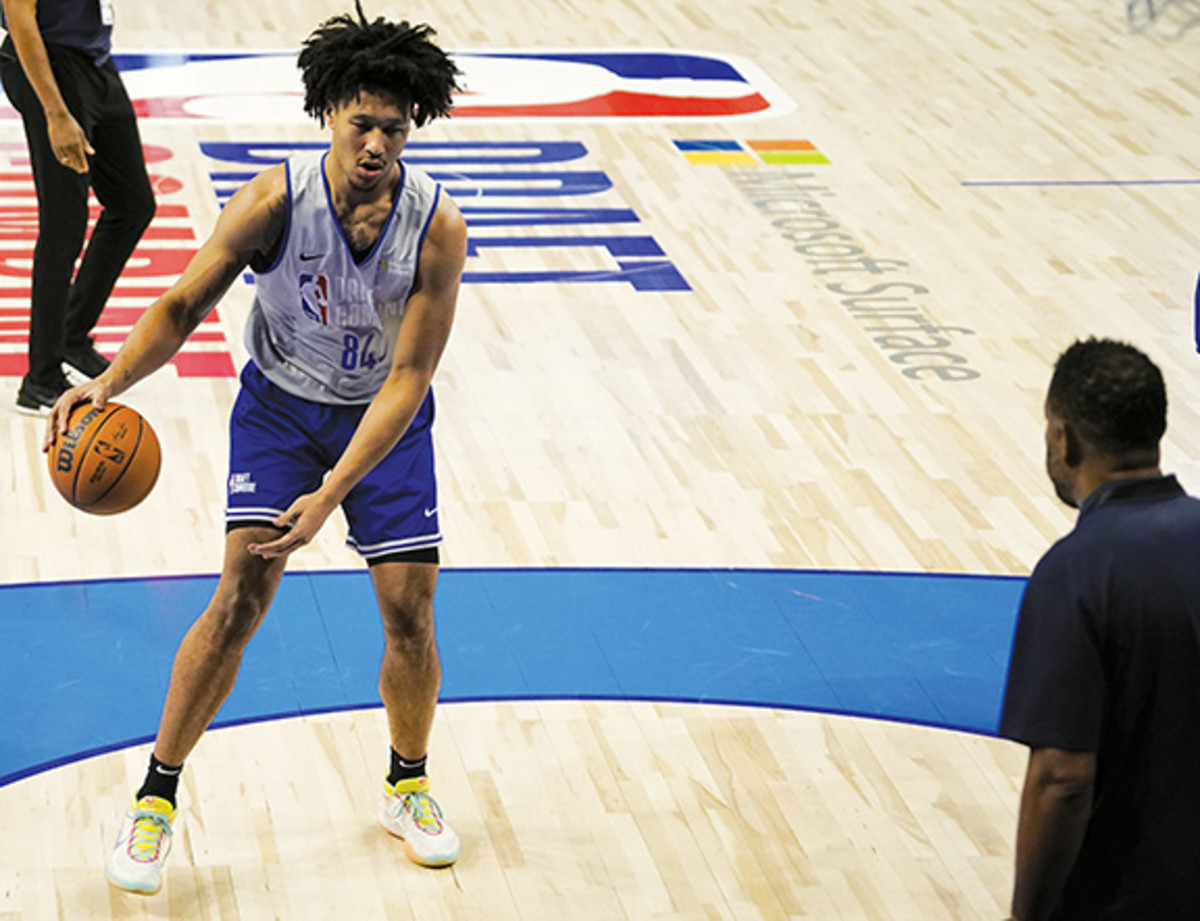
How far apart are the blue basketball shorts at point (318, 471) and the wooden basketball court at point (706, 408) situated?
2.24 feet

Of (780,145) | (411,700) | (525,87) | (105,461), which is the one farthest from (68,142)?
(525,87)

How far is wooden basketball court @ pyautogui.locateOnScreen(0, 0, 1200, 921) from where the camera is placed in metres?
4.16

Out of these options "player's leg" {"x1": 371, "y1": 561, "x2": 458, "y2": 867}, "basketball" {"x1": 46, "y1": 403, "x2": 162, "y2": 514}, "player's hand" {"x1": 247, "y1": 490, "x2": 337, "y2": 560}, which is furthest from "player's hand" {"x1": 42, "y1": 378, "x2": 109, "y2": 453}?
"player's leg" {"x1": 371, "y1": 561, "x2": 458, "y2": 867}

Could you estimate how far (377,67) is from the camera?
12.0 feet

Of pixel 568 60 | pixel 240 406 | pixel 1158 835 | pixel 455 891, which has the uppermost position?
pixel 1158 835

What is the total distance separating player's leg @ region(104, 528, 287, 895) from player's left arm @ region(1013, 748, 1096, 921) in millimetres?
1736

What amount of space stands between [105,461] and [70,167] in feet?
6.69

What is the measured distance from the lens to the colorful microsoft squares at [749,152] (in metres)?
8.84

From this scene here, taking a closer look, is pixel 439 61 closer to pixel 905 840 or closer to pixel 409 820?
pixel 409 820

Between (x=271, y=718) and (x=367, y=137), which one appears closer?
(x=367, y=137)

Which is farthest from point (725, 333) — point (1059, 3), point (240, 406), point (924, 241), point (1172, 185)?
point (1059, 3)

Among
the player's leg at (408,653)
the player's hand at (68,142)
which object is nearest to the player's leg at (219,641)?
the player's leg at (408,653)

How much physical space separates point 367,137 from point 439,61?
0.21m

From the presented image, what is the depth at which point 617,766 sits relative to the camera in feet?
14.8
